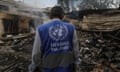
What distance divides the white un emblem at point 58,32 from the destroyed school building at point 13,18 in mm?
14732

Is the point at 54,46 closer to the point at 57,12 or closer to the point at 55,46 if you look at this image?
the point at 55,46

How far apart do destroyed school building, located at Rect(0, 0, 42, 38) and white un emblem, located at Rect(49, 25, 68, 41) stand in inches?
580

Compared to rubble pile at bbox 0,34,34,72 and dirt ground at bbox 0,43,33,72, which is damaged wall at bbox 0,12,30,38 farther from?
dirt ground at bbox 0,43,33,72

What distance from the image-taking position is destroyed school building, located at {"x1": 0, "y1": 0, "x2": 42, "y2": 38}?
1914 centimetres

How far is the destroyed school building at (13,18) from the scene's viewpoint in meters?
19.1

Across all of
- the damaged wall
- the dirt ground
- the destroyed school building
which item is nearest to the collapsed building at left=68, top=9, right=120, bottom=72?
the dirt ground

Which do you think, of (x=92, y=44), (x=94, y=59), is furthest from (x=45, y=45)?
(x=92, y=44)

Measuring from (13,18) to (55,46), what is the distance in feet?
54.5

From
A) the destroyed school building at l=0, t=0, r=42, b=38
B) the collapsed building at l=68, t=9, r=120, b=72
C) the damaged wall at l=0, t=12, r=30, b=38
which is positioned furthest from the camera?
the destroyed school building at l=0, t=0, r=42, b=38

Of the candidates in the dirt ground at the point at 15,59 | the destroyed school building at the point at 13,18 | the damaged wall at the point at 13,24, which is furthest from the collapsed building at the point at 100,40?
the destroyed school building at the point at 13,18

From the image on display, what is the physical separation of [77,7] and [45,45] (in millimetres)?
21412

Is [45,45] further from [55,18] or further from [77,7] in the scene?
[77,7]

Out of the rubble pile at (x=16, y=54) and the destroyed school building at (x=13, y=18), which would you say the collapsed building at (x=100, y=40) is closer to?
the rubble pile at (x=16, y=54)

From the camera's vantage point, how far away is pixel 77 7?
24984mm
